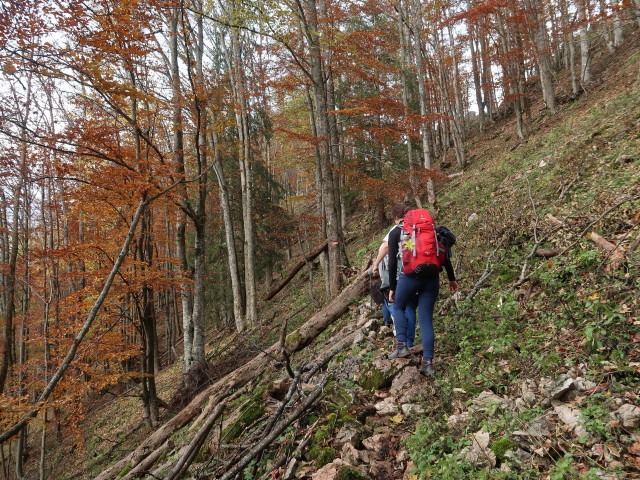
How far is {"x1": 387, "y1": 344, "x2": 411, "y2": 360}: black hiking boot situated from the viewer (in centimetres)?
419

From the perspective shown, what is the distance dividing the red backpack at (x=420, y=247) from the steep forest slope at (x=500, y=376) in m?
1.05

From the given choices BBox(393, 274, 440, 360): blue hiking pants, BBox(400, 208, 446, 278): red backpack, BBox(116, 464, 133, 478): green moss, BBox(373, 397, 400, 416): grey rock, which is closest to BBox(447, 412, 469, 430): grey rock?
BBox(373, 397, 400, 416): grey rock

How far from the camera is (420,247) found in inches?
155

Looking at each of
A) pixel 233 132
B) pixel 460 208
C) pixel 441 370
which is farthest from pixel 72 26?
pixel 233 132

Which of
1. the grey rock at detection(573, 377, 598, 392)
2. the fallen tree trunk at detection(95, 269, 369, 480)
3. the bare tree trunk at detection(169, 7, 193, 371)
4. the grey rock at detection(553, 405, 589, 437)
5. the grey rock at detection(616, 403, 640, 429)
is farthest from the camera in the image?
the bare tree trunk at detection(169, 7, 193, 371)

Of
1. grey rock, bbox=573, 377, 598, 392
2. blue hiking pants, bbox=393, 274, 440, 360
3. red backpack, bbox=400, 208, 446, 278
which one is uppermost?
red backpack, bbox=400, 208, 446, 278

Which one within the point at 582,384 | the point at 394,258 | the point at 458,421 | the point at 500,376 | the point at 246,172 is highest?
the point at 246,172

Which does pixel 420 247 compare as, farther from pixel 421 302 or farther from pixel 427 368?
pixel 427 368

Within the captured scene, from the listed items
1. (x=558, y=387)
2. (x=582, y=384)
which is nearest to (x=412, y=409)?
(x=558, y=387)

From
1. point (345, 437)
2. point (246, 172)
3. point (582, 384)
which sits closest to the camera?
point (582, 384)

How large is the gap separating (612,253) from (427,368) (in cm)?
250

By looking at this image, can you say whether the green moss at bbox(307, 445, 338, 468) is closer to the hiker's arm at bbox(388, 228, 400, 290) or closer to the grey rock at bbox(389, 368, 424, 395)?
the grey rock at bbox(389, 368, 424, 395)

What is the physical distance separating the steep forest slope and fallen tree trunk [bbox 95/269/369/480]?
0.05 m

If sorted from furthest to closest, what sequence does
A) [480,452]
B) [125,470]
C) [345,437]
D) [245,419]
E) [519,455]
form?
1. [125,470]
2. [245,419]
3. [345,437]
4. [480,452]
5. [519,455]
